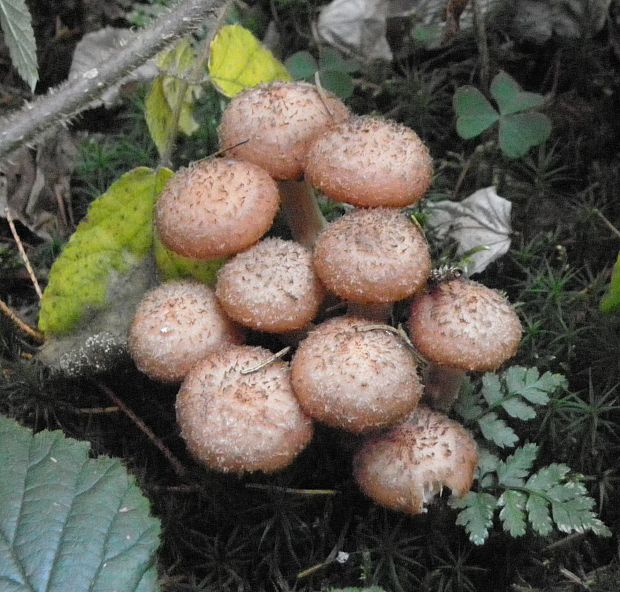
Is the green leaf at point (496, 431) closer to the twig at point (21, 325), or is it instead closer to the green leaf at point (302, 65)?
the twig at point (21, 325)

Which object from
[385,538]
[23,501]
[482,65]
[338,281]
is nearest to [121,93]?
[482,65]

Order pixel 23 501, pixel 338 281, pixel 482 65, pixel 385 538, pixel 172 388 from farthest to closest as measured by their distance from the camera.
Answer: pixel 482 65 < pixel 172 388 < pixel 385 538 < pixel 338 281 < pixel 23 501

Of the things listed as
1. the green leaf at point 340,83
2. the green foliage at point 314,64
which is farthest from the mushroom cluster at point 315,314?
the green foliage at point 314,64

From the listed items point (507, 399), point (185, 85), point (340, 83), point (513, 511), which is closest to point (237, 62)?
point (185, 85)

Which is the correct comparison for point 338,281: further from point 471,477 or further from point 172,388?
point 172,388

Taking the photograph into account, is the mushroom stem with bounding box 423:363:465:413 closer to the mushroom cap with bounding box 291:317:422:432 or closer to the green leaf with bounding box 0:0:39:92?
the mushroom cap with bounding box 291:317:422:432

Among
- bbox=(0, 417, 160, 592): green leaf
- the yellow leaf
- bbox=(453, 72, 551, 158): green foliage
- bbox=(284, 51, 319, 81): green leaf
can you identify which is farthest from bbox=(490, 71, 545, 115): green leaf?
bbox=(0, 417, 160, 592): green leaf
